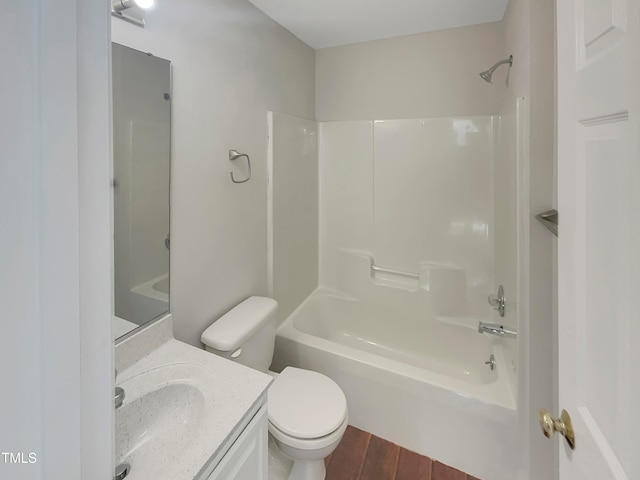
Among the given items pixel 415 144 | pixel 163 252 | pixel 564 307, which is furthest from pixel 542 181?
pixel 163 252

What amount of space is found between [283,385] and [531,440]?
3.84ft

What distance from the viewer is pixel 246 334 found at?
150cm

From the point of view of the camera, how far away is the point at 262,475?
104 cm

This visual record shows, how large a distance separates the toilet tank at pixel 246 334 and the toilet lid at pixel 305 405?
0.17 metres

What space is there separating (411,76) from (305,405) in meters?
2.30

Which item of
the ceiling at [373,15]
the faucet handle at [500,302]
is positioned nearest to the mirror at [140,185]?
the ceiling at [373,15]

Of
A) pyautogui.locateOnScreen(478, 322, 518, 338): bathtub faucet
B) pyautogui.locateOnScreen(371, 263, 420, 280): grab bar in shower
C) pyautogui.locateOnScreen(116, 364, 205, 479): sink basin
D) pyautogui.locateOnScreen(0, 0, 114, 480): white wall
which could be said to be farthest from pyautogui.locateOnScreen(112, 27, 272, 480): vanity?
pyautogui.locateOnScreen(371, 263, 420, 280): grab bar in shower

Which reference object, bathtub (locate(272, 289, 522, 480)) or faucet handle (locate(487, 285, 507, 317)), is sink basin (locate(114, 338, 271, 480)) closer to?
bathtub (locate(272, 289, 522, 480))

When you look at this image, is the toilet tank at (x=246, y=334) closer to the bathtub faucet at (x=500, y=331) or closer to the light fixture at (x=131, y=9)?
the bathtub faucet at (x=500, y=331)

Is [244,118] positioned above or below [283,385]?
above

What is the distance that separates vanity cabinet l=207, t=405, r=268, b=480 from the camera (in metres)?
0.84

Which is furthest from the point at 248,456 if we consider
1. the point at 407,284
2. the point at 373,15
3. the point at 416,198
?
the point at 373,15

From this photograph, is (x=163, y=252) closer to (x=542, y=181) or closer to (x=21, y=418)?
(x=21, y=418)

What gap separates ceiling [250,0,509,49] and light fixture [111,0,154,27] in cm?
87
